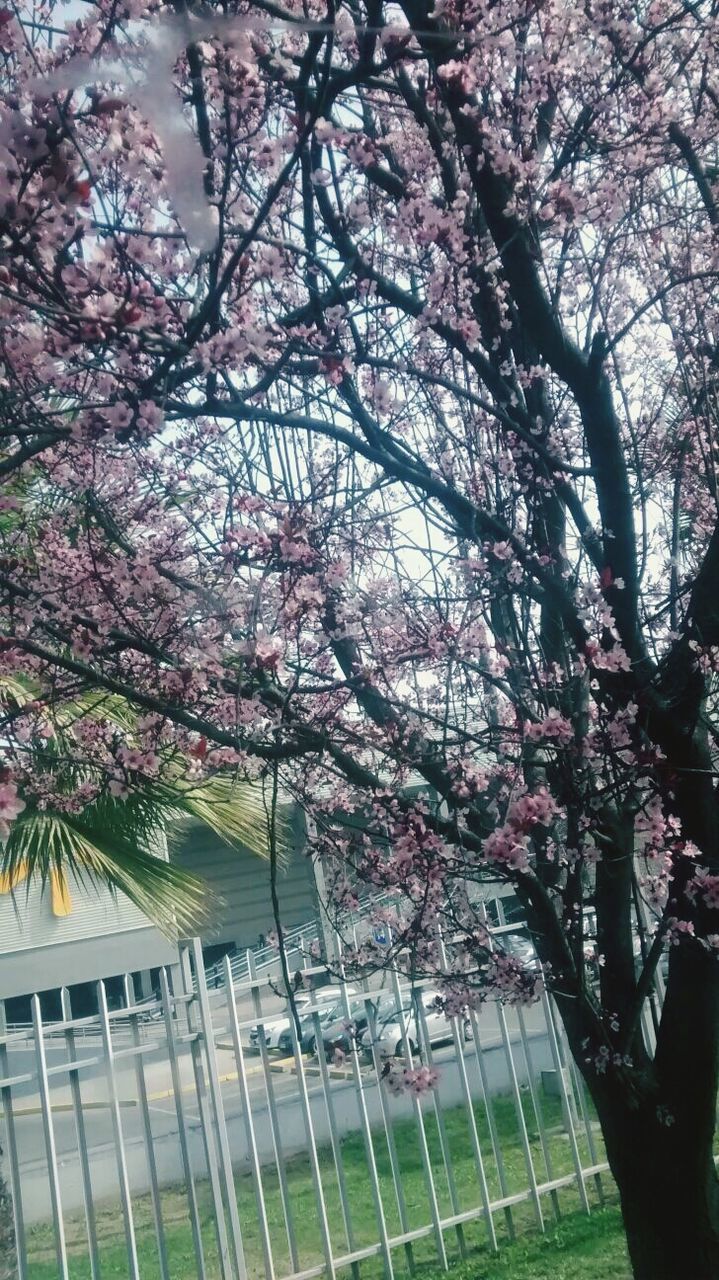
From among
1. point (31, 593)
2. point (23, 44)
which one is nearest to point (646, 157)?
point (23, 44)

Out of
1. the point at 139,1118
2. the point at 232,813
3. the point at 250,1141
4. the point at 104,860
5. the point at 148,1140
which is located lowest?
the point at 139,1118

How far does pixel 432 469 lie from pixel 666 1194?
2245 millimetres

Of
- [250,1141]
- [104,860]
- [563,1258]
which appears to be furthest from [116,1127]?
[563,1258]

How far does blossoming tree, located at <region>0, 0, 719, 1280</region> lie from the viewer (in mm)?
2393

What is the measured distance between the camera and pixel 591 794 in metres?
2.57

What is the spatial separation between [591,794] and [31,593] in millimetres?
1468

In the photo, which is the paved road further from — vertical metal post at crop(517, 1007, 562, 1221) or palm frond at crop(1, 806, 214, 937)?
vertical metal post at crop(517, 1007, 562, 1221)

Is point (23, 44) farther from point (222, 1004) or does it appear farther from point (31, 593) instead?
point (222, 1004)

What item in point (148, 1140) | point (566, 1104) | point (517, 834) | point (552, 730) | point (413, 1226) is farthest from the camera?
point (413, 1226)

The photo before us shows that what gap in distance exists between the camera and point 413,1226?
16.9ft

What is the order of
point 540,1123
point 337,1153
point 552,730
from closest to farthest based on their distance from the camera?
point 552,730, point 337,1153, point 540,1123

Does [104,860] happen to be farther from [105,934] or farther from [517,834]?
[105,934]

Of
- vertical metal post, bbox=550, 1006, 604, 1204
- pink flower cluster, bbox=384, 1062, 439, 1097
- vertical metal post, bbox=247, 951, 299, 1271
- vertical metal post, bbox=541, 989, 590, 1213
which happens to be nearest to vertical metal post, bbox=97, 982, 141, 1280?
vertical metal post, bbox=247, 951, 299, 1271

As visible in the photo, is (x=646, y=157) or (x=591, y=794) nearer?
(x=591, y=794)
